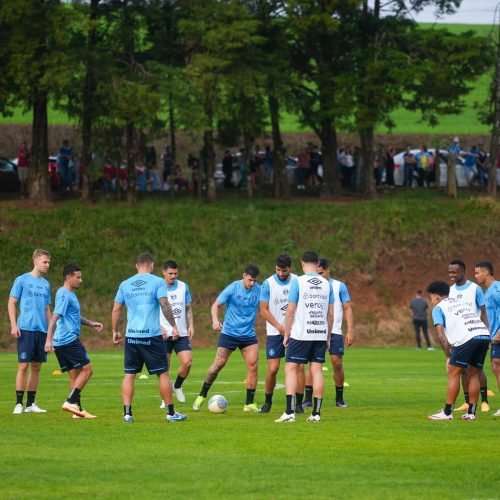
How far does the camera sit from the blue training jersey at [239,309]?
1972 centimetres

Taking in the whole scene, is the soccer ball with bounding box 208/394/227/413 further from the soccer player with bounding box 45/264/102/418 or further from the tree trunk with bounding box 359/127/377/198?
the tree trunk with bounding box 359/127/377/198

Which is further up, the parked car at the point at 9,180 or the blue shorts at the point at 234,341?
the parked car at the point at 9,180

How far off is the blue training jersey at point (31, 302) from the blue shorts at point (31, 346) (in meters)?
0.08

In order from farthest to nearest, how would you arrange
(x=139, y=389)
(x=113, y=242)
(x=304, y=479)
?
(x=113, y=242)
(x=139, y=389)
(x=304, y=479)

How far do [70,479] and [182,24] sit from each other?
128 ft

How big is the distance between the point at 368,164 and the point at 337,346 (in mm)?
33714

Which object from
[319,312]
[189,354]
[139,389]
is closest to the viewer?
Answer: [319,312]

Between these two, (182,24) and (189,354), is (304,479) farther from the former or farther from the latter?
(182,24)

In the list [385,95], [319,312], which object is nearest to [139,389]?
[319,312]

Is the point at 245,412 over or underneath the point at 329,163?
underneath

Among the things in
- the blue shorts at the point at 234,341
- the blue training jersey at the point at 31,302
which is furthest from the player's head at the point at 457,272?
the blue training jersey at the point at 31,302

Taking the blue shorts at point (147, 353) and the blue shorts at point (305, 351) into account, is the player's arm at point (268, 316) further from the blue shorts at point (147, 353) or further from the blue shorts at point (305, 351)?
the blue shorts at point (147, 353)

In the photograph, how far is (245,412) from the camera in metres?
19.0

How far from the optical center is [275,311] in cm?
1930
